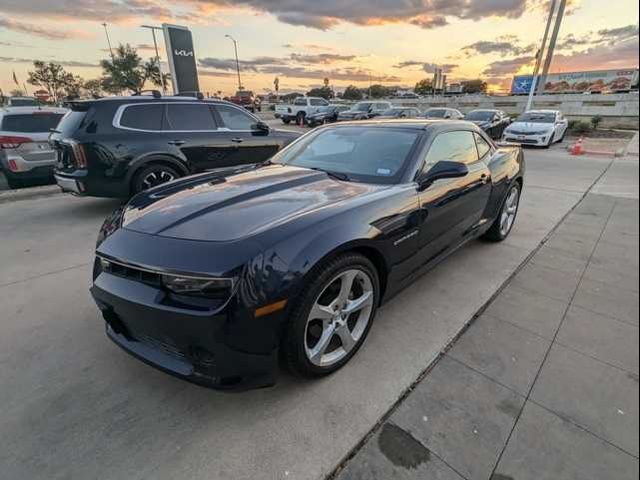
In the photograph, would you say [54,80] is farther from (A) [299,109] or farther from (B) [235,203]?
(B) [235,203]

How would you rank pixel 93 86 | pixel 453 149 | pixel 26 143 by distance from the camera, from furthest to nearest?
pixel 93 86 < pixel 26 143 < pixel 453 149

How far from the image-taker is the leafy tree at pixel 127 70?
3759 cm

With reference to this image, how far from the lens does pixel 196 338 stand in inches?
65.1

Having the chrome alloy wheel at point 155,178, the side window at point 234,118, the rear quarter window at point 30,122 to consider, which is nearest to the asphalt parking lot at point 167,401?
the chrome alloy wheel at point 155,178

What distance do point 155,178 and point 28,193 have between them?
9.72 ft

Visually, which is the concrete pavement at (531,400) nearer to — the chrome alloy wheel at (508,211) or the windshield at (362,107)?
the chrome alloy wheel at (508,211)

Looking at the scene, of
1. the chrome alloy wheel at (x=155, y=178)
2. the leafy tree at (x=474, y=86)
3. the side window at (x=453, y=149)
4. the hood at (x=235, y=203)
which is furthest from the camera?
the leafy tree at (x=474, y=86)

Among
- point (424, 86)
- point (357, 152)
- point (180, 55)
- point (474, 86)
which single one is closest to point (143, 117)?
point (357, 152)

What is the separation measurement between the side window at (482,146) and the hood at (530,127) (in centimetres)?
1210

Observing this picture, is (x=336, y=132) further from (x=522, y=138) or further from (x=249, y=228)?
(x=522, y=138)

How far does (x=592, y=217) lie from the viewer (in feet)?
17.3

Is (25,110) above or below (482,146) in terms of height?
above

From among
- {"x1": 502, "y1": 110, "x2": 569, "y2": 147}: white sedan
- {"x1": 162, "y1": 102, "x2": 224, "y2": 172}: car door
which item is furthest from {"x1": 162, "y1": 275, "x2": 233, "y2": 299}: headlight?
{"x1": 502, "y1": 110, "x2": 569, "y2": 147}: white sedan

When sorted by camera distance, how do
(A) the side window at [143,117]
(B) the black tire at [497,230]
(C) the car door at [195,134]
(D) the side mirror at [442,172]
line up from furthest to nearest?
(C) the car door at [195,134]
(A) the side window at [143,117]
(B) the black tire at [497,230]
(D) the side mirror at [442,172]
